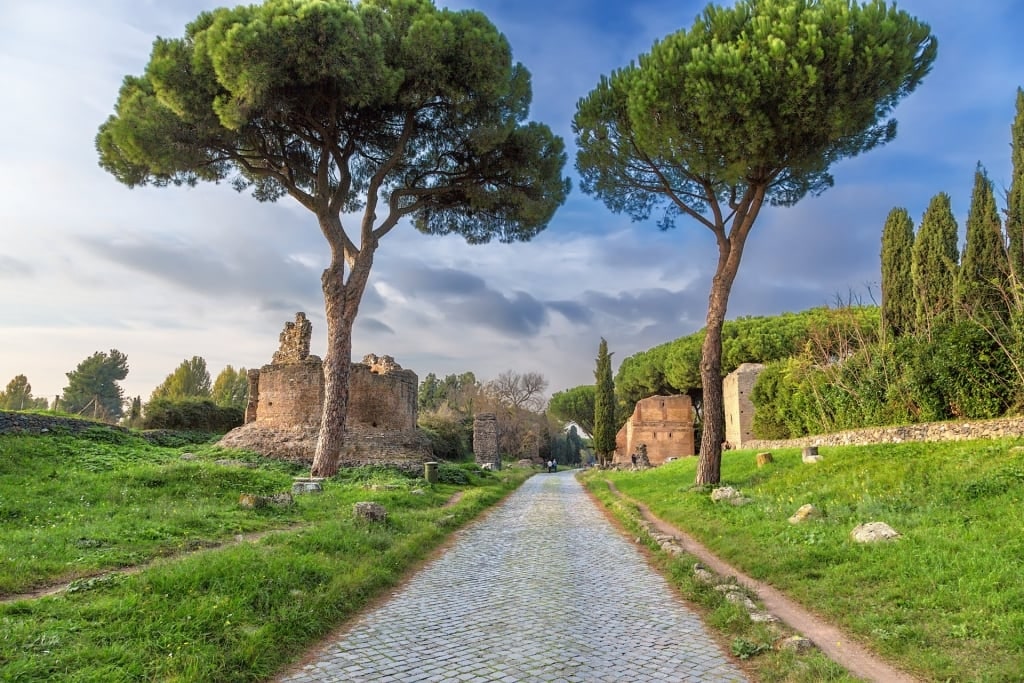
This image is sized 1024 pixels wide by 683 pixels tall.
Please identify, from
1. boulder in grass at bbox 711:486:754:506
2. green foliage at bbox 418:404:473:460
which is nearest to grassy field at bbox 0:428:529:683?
boulder in grass at bbox 711:486:754:506

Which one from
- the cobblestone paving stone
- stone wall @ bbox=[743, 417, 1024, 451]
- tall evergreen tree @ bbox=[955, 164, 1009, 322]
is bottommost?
the cobblestone paving stone

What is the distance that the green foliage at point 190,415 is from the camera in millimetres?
27156

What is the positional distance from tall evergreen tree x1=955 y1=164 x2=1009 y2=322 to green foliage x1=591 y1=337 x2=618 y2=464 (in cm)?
2495

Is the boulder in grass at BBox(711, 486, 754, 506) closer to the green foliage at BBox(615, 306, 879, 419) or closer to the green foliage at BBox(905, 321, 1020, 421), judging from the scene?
the green foliage at BBox(905, 321, 1020, 421)

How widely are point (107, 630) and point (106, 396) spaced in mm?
67539

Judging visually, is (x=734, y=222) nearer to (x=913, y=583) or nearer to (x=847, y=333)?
(x=847, y=333)

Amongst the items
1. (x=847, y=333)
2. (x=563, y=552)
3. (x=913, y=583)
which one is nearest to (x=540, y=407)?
(x=847, y=333)

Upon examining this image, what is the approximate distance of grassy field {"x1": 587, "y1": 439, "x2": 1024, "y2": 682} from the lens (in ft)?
13.0

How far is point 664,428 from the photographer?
1432 inches

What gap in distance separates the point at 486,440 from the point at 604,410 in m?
9.89

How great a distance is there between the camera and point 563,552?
8227 millimetres

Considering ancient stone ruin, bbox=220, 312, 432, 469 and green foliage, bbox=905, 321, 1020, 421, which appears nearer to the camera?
green foliage, bbox=905, 321, 1020, 421

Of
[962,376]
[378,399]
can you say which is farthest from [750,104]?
[378,399]

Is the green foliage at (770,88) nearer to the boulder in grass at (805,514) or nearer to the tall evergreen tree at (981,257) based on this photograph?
the tall evergreen tree at (981,257)
